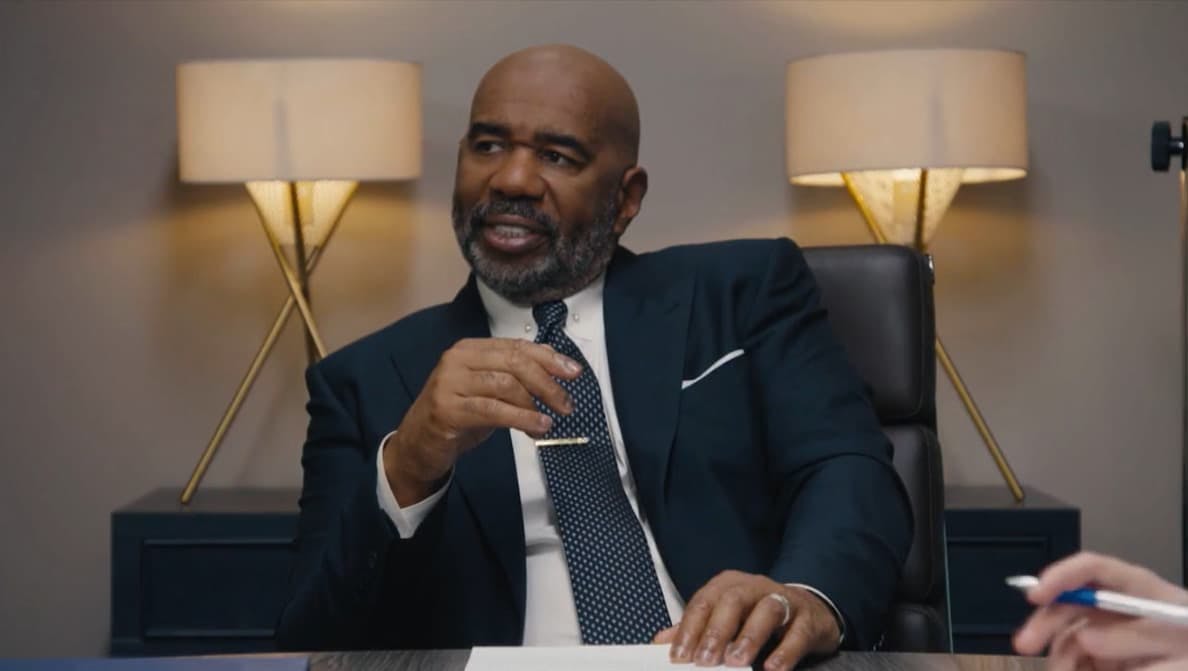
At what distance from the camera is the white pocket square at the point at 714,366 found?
81.3 inches

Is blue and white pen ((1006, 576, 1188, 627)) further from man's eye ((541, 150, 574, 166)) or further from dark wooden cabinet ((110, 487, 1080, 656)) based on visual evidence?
dark wooden cabinet ((110, 487, 1080, 656))

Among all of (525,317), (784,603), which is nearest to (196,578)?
(525,317)

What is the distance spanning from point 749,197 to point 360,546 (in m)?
2.08

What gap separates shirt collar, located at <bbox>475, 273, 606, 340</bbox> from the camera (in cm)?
218

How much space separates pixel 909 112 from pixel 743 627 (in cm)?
194

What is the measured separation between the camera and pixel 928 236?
10.9 ft

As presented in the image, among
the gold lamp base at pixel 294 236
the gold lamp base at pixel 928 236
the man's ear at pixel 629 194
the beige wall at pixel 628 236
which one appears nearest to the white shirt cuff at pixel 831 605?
the man's ear at pixel 629 194

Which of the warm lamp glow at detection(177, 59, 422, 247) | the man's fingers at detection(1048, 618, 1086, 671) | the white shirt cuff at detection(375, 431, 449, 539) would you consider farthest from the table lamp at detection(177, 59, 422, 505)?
the man's fingers at detection(1048, 618, 1086, 671)

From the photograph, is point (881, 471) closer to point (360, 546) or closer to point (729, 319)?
point (729, 319)

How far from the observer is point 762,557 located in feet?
6.58

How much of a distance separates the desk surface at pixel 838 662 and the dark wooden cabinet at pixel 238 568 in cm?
184

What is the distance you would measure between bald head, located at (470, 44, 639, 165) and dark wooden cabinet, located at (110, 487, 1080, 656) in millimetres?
1321

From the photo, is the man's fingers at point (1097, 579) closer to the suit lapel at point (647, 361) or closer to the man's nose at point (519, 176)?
the suit lapel at point (647, 361)

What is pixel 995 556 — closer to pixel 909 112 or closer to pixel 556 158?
pixel 909 112
